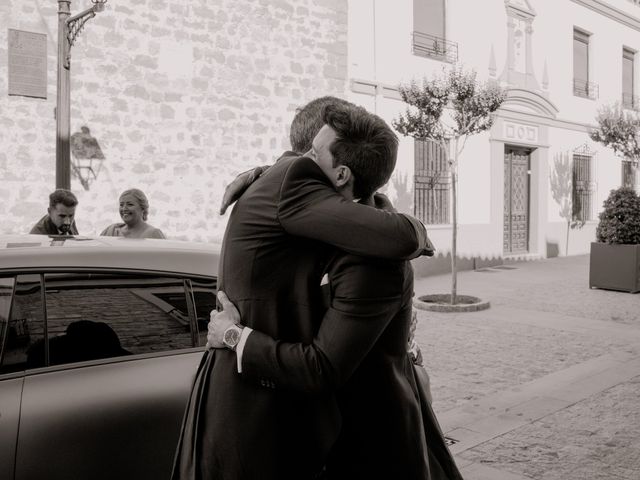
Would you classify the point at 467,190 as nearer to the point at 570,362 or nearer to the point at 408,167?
the point at 408,167

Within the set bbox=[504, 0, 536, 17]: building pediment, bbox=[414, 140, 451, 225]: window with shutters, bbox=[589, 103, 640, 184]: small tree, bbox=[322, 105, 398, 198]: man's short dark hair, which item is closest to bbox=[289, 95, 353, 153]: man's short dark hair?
bbox=[322, 105, 398, 198]: man's short dark hair

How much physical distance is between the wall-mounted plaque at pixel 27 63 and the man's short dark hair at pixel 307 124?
7.98 meters

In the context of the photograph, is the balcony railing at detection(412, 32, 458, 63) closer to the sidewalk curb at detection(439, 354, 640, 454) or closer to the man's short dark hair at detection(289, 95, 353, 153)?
the sidewalk curb at detection(439, 354, 640, 454)

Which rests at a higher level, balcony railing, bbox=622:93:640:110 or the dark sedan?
balcony railing, bbox=622:93:640:110

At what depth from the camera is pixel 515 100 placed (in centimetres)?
1684

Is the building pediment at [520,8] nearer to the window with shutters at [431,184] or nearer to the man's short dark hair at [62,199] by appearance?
the window with shutters at [431,184]

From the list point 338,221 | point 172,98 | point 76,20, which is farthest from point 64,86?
point 338,221

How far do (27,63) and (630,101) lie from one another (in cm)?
1897

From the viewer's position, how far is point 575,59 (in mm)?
19453

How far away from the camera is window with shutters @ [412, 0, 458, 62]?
47.0ft

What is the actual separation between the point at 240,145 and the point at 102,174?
8.26 ft

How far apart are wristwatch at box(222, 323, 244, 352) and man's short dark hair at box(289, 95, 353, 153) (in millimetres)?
550

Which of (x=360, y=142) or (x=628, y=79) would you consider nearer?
(x=360, y=142)

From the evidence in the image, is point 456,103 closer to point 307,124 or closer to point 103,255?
point 103,255
